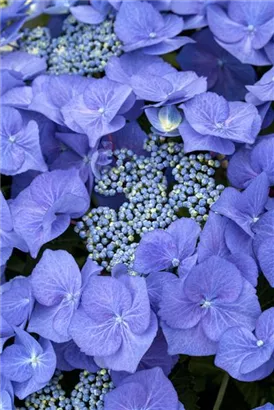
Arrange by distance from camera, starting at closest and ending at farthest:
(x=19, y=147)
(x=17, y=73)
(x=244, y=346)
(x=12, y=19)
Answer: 1. (x=244, y=346)
2. (x=19, y=147)
3. (x=17, y=73)
4. (x=12, y=19)

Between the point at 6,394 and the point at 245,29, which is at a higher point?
the point at 245,29

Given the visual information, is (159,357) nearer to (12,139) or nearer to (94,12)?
(12,139)

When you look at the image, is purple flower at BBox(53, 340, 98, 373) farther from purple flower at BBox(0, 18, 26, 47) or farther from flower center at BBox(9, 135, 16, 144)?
purple flower at BBox(0, 18, 26, 47)

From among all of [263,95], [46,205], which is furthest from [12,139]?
[263,95]

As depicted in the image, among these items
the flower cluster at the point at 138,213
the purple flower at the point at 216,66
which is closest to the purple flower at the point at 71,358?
the flower cluster at the point at 138,213

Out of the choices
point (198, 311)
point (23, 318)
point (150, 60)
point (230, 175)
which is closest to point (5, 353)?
point (23, 318)

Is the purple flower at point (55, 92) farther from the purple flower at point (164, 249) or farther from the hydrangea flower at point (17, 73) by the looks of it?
the purple flower at point (164, 249)

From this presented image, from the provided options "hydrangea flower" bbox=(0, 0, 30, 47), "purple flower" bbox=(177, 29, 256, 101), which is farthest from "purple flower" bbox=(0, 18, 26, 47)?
"purple flower" bbox=(177, 29, 256, 101)
